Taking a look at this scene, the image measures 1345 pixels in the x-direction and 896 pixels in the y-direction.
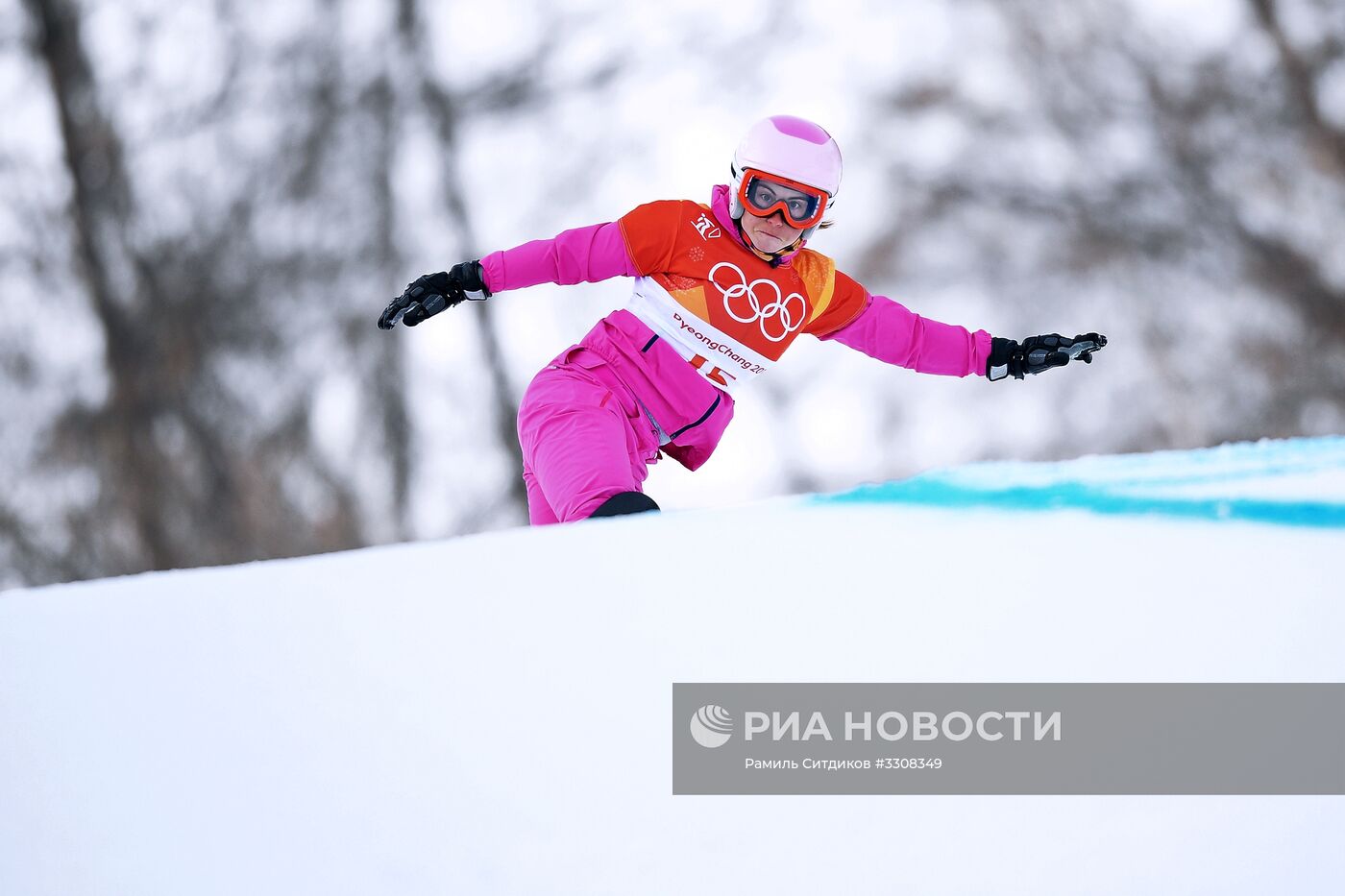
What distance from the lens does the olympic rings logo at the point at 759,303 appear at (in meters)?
2.37

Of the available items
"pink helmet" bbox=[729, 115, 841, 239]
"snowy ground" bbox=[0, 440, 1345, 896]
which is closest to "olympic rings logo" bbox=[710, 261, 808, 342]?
"pink helmet" bbox=[729, 115, 841, 239]

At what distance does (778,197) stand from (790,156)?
0.08 metres

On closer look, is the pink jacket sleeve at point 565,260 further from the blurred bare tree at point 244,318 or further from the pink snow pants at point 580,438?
the blurred bare tree at point 244,318

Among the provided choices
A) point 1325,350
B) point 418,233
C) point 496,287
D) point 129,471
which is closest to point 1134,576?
point 496,287

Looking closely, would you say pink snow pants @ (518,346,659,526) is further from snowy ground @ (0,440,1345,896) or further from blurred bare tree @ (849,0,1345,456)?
blurred bare tree @ (849,0,1345,456)

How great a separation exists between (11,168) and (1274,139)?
24.8ft

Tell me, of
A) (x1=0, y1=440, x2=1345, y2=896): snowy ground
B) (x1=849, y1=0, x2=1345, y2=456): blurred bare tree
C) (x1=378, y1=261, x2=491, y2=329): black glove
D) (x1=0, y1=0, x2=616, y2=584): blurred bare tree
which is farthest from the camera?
(x1=0, y1=0, x2=616, y2=584): blurred bare tree

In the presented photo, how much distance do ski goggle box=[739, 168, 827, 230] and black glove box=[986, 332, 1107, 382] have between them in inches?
19.0

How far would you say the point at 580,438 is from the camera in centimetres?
219

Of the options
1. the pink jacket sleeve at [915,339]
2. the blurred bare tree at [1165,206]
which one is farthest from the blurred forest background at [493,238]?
the pink jacket sleeve at [915,339]

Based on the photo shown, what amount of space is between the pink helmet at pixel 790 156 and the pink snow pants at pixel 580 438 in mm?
425

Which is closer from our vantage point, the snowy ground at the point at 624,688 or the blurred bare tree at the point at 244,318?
the snowy ground at the point at 624,688

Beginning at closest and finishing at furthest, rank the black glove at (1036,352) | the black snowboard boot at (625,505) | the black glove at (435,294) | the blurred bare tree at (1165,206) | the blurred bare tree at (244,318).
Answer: the black snowboard boot at (625,505), the black glove at (435,294), the black glove at (1036,352), the blurred bare tree at (1165,206), the blurred bare tree at (244,318)

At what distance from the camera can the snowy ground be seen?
3.38ft
